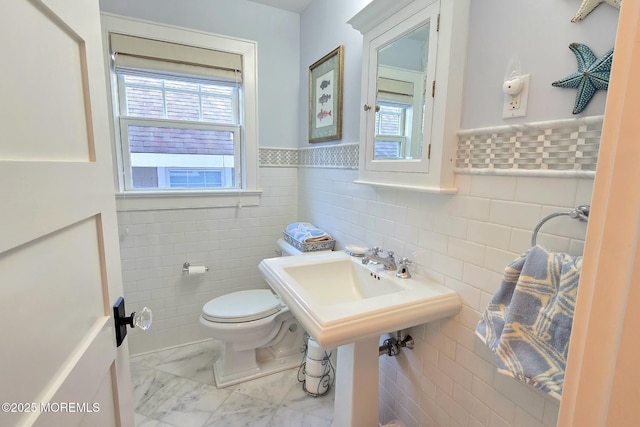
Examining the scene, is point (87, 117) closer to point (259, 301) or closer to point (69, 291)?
point (69, 291)

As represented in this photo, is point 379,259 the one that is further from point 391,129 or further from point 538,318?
point 538,318

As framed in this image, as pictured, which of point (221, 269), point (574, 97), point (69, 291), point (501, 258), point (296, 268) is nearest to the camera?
point (69, 291)

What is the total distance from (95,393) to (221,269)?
5.71 feet

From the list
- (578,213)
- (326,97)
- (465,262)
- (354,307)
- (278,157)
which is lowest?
(354,307)

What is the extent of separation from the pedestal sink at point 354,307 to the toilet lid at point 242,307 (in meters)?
0.52

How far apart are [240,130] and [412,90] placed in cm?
142

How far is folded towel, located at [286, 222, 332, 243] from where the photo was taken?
1.91 metres

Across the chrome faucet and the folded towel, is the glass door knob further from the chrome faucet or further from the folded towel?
the folded towel

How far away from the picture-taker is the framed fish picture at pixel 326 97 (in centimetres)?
179

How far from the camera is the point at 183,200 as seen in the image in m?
2.14

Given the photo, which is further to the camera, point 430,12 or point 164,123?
point 164,123

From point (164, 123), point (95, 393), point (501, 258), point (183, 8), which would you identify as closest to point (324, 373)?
point (501, 258)

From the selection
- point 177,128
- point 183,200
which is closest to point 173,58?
point 177,128

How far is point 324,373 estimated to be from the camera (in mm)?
1837
